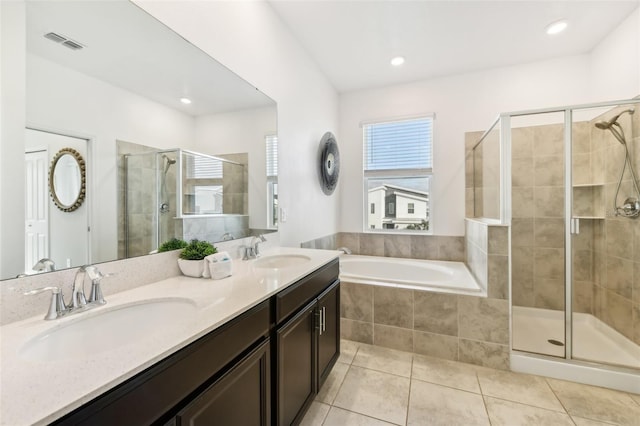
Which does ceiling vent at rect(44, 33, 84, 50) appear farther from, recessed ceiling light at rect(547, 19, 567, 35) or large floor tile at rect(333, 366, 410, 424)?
recessed ceiling light at rect(547, 19, 567, 35)

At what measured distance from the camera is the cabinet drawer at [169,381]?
0.53 metres

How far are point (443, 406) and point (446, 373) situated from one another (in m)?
0.36

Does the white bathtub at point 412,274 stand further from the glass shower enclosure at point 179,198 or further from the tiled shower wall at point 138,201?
the tiled shower wall at point 138,201

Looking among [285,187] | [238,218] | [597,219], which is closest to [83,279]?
[238,218]

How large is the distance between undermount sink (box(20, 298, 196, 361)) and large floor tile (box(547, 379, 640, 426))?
227 cm

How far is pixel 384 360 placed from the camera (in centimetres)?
212

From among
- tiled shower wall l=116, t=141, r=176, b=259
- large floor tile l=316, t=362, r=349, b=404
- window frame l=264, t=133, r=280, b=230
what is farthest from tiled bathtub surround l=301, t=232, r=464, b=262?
tiled shower wall l=116, t=141, r=176, b=259

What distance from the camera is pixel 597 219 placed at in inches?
89.6

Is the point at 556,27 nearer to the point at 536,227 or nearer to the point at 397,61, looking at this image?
the point at 397,61

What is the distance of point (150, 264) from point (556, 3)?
3.20m

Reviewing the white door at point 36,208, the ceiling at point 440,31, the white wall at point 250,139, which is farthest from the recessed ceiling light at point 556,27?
the white door at point 36,208

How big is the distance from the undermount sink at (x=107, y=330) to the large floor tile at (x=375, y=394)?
125cm

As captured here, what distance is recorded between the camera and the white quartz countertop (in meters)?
0.47

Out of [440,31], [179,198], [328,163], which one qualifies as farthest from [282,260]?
[440,31]
